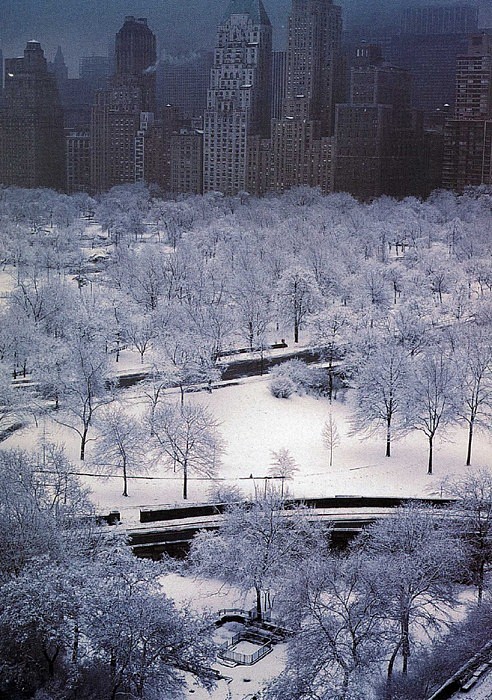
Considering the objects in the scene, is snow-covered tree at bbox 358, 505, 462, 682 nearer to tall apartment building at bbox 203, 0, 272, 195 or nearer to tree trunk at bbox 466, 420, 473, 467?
tree trunk at bbox 466, 420, 473, 467

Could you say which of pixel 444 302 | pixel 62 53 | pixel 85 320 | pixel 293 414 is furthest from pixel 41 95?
pixel 444 302

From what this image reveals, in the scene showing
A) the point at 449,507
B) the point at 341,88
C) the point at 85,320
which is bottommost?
the point at 449,507

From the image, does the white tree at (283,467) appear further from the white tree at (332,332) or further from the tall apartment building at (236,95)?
the tall apartment building at (236,95)

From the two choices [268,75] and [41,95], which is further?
[268,75]

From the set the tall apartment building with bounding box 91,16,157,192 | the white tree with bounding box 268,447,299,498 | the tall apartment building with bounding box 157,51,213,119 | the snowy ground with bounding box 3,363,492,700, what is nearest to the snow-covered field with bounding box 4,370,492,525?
the snowy ground with bounding box 3,363,492,700

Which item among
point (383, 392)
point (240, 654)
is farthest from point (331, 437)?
point (240, 654)

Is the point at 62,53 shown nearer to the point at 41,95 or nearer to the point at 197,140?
the point at 41,95

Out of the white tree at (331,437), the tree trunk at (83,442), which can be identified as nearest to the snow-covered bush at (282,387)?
the white tree at (331,437)
